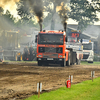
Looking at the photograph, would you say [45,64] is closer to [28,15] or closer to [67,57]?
[67,57]

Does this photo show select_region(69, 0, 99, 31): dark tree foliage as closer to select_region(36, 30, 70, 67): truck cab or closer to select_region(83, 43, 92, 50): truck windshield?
select_region(83, 43, 92, 50): truck windshield

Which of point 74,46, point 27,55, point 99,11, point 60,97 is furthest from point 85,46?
point 60,97

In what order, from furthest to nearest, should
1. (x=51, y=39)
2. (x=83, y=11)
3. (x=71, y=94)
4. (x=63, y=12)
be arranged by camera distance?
(x=83, y=11), (x=63, y=12), (x=51, y=39), (x=71, y=94)

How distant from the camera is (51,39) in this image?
29.5 m

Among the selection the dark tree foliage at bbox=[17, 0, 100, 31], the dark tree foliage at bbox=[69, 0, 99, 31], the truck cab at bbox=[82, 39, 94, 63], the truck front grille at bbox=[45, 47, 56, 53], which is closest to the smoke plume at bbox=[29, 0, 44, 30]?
the truck cab at bbox=[82, 39, 94, 63]

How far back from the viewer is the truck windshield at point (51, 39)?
2936cm

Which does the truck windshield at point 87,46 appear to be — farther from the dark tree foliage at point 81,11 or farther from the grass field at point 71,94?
the grass field at point 71,94

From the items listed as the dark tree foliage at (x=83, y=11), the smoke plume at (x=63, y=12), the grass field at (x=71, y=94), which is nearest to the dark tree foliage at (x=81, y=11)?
the dark tree foliage at (x=83, y=11)

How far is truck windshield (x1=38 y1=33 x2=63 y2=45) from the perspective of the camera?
29.4 m

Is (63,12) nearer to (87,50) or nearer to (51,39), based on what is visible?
(87,50)

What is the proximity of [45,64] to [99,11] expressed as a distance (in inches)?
1367

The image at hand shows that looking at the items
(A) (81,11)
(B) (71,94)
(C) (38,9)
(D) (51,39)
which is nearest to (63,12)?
(C) (38,9)

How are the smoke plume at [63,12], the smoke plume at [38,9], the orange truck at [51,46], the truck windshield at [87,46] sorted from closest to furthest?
the orange truck at [51,46]
the smoke plume at [38,9]
the truck windshield at [87,46]
the smoke plume at [63,12]

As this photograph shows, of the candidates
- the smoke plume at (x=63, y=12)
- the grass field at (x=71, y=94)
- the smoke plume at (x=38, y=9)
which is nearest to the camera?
the grass field at (x=71, y=94)
